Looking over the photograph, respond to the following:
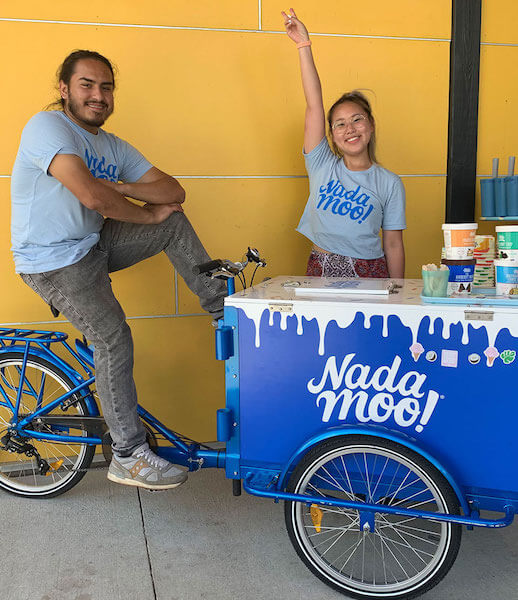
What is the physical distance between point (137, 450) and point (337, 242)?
1.21m

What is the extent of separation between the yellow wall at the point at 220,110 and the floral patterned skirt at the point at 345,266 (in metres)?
0.48

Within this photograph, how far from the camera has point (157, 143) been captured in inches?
115

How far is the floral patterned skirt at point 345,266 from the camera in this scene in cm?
265

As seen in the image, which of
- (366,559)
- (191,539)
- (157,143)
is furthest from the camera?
(157,143)

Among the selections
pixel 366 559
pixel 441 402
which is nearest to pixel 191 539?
pixel 366 559

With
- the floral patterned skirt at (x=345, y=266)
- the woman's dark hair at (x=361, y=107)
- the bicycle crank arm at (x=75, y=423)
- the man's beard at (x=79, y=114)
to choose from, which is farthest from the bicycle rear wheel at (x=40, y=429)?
the woman's dark hair at (x=361, y=107)

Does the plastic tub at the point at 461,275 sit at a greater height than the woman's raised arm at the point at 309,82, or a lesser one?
lesser

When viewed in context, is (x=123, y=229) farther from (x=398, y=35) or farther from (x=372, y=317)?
(x=398, y=35)

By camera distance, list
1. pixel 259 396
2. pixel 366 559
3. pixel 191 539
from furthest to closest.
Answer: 1. pixel 191 539
2. pixel 366 559
3. pixel 259 396

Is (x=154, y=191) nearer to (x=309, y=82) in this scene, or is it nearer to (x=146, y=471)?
(x=309, y=82)

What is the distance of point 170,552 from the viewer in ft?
7.34

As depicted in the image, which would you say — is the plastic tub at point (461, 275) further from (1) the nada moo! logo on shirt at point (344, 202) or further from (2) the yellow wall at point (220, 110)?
(2) the yellow wall at point (220, 110)

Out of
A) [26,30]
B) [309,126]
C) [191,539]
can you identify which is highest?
[26,30]

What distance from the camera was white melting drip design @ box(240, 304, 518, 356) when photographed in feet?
5.74
